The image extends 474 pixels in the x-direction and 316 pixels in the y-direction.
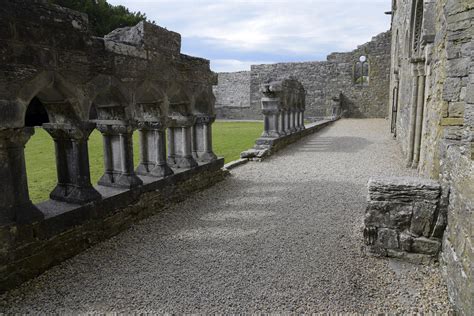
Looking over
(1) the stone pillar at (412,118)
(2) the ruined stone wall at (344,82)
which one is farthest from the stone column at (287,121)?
(2) the ruined stone wall at (344,82)

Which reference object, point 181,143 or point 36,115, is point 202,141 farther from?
point 36,115

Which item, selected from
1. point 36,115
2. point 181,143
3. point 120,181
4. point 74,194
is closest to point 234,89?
point 36,115

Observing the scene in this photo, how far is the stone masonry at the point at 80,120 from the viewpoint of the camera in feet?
9.63

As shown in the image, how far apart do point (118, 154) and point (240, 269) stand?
7.53ft

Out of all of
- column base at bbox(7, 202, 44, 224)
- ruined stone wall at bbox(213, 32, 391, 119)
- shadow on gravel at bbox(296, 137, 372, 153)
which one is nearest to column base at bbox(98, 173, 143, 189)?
column base at bbox(7, 202, 44, 224)

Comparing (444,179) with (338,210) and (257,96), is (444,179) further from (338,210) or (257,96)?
(257,96)

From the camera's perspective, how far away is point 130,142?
14.7 ft

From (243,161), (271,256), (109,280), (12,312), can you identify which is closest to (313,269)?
(271,256)

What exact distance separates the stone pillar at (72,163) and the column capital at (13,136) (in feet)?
1.93

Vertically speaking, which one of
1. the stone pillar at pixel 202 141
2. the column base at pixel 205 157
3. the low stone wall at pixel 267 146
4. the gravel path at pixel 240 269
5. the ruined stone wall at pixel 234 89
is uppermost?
the ruined stone wall at pixel 234 89

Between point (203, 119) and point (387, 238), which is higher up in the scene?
point (203, 119)

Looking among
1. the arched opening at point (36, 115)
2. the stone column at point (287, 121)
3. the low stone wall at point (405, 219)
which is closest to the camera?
the low stone wall at point (405, 219)

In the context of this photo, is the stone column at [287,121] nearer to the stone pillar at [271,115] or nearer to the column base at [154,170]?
the stone pillar at [271,115]

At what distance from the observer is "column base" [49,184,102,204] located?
12.1 feet
